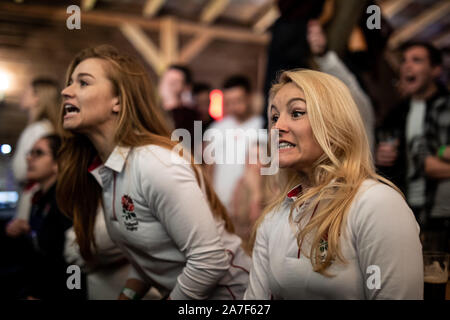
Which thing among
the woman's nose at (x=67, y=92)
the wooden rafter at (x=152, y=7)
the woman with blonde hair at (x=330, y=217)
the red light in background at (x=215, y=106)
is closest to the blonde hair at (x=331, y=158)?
the woman with blonde hair at (x=330, y=217)

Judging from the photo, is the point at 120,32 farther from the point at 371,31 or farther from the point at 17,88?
the point at 371,31

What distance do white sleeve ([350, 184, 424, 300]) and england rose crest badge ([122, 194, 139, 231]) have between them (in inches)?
28.7

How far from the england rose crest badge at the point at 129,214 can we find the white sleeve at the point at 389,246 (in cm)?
73

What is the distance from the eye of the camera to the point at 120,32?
634 centimetres

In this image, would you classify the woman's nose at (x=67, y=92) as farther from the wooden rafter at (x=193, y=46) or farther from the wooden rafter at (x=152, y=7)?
the wooden rafter at (x=193, y=46)

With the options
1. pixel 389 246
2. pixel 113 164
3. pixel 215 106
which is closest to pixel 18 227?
pixel 113 164

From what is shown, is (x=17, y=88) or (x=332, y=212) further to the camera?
(x=17, y=88)

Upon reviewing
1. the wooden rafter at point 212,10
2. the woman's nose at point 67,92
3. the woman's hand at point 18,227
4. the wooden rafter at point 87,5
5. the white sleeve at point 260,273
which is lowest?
the woman's hand at point 18,227

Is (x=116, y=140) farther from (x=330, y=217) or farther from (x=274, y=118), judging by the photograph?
(x=330, y=217)

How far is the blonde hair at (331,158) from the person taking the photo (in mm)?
1017

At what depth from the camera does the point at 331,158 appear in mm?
1044

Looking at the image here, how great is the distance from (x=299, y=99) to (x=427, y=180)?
1194 mm

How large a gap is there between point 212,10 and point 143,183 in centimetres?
526

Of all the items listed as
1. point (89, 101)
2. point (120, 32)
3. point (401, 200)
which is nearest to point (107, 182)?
point (89, 101)
